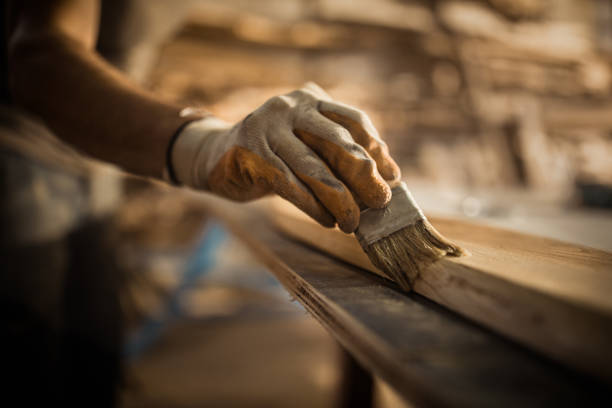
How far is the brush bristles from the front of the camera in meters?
0.58

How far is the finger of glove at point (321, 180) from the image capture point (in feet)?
1.90

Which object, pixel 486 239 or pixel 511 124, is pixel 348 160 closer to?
pixel 486 239

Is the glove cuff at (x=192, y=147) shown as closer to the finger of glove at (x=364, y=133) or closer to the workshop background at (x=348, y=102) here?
the finger of glove at (x=364, y=133)

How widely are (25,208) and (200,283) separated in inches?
95.6

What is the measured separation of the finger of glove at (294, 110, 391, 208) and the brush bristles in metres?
0.07

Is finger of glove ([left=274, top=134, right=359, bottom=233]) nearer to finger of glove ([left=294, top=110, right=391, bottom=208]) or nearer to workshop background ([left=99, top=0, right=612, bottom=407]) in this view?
finger of glove ([left=294, top=110, right=391, bottom=208])

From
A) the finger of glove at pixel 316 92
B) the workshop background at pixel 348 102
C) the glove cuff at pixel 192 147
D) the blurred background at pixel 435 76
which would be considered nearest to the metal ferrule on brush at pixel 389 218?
the finger of glove at pixel 316 92

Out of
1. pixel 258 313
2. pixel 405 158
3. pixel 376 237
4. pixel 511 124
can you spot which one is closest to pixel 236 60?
pixel 405 158

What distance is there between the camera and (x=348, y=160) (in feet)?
1.92

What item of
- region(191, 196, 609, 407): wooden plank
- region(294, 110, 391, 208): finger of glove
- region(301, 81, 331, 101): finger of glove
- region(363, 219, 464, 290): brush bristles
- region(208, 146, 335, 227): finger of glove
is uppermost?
region(301, 81, 331, 101): finger of glove

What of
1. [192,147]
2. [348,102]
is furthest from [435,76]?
[192,147]

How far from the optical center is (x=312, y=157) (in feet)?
1.96

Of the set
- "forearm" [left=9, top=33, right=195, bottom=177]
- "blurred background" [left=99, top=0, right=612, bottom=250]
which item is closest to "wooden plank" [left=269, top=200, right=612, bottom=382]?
"forearm" [left=9, top=33, right=195, bottom=177]

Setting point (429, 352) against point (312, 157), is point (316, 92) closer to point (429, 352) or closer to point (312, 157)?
point (312, 157)
